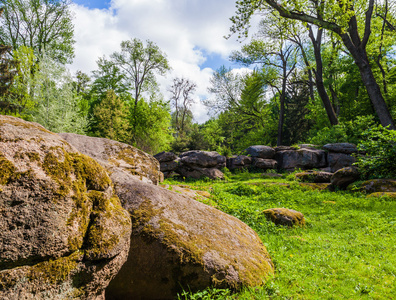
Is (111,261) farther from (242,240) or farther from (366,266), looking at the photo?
(366,266)

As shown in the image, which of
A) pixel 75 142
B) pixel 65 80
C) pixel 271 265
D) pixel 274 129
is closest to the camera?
pixel 271 265

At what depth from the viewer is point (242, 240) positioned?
371 centimetres

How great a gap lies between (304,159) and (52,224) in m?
18.0

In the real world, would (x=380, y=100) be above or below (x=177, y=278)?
above

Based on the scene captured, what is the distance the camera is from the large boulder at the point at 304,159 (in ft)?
56.2

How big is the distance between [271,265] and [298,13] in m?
14.0

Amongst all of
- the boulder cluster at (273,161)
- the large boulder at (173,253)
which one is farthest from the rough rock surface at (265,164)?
the large boulder at (173,253)

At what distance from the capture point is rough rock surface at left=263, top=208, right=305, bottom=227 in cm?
640

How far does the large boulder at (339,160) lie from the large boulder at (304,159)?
1.89ft

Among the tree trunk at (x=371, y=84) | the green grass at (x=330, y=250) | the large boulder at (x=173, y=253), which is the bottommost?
the green grass at (x=330, y=250)

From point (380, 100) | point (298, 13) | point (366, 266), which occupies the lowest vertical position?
point (366, 266)

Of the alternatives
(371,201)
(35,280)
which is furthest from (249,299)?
(371,201)

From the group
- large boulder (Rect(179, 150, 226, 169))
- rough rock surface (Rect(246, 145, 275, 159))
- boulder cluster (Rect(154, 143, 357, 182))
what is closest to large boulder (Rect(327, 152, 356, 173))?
boulder cluster (Rect(154, 143, 357, 182))

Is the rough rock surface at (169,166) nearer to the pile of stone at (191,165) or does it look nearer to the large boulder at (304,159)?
the pile of stone at (191,165)
